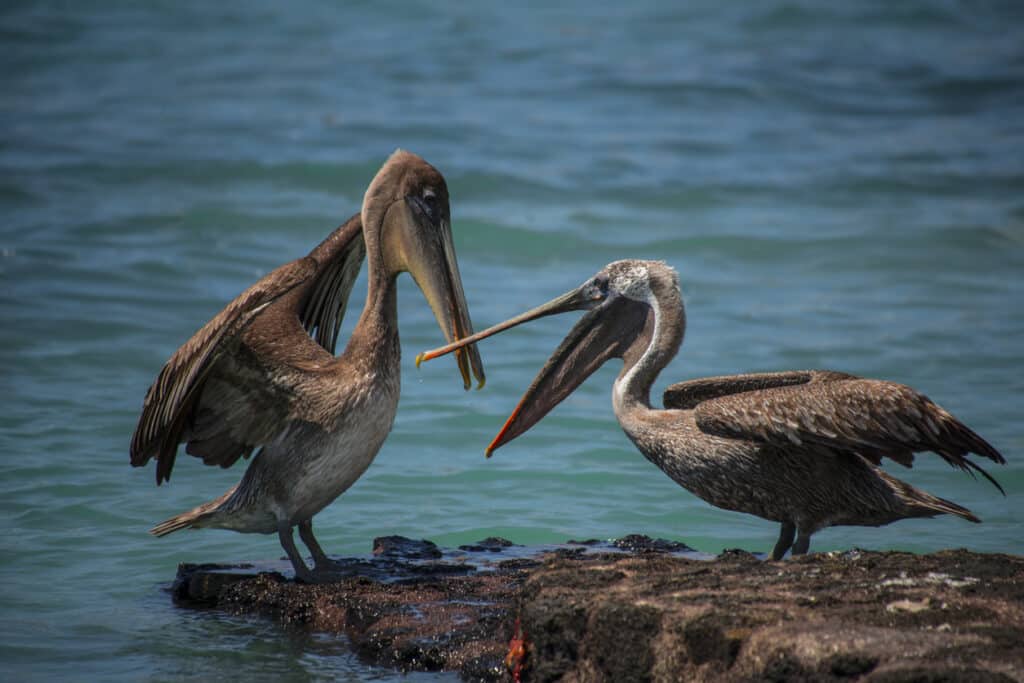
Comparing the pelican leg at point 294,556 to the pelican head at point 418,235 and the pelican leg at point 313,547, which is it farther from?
the pelican head at point 418,235

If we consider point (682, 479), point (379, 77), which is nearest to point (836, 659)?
point (682, 479)

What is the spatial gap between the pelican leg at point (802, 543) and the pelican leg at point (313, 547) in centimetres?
171

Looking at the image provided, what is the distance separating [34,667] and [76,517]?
1973mm

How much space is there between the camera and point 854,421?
4.68 metres

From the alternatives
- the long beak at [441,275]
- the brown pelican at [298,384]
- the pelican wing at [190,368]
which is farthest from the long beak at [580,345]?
the pelican wing at [190,368]

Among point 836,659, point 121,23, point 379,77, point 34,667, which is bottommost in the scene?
point 34,667

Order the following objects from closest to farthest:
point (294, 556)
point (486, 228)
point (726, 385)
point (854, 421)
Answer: point (854, 421), point (294, 556), point (726, 385), point (486, 228)

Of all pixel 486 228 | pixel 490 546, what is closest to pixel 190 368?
pixel 490 546

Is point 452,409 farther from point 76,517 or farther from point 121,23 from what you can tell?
point 121,23

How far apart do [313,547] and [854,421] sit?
206cm

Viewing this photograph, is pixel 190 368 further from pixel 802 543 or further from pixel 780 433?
pixel 802 543

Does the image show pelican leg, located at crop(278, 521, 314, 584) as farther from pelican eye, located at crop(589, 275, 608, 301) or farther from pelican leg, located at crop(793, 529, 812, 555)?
pelican leg, located at crop(793, 529, 812, 555)

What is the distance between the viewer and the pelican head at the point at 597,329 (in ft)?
17.8

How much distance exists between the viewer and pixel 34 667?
15.5 ft
